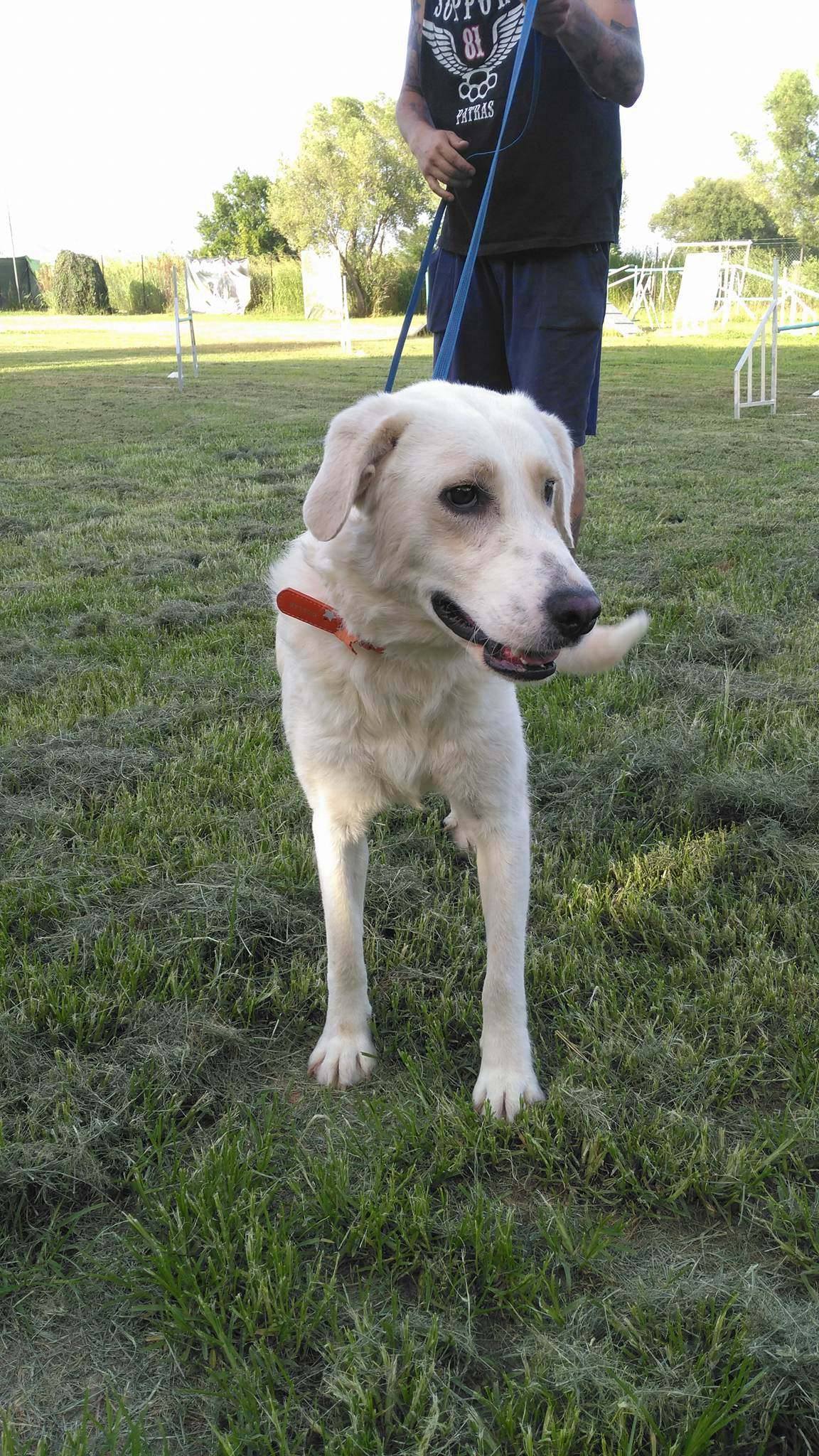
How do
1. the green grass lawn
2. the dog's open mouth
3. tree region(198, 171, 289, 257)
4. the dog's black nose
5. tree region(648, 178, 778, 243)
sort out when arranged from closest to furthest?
the green grass lawn → the dog's black nose → the dog's open mouth → tree region(648, 178, 778, 243) → tree region(198, 171, 289, 257)

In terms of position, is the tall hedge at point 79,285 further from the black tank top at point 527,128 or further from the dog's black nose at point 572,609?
the dog's black nose at point 572,609

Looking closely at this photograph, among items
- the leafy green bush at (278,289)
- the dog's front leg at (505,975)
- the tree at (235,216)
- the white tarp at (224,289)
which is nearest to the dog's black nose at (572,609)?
the dog's front leg at (505,975)

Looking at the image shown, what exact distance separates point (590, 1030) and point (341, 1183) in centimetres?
63

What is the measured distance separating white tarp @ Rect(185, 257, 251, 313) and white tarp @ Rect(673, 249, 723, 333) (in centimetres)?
1968

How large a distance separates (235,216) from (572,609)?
72114 millimetres

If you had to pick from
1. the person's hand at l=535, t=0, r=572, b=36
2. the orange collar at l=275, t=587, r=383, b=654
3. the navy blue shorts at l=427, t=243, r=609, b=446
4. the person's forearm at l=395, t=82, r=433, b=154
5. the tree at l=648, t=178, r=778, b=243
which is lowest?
the orange collar at l=275, t=587, r=383, b=654

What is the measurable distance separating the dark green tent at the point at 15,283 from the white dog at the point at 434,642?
5113 cm

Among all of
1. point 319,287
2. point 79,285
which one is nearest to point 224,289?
point 319,287

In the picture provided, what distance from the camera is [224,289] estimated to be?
131ft

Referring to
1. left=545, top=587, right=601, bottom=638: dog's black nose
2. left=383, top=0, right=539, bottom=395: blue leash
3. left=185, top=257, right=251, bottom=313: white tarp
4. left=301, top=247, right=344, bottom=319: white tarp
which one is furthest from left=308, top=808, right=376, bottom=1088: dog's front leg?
left=185, top=257, right=251, bottom=313: white tarp

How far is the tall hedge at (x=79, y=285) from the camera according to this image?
41406 mm

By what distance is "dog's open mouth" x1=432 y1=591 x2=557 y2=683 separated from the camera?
1763mm

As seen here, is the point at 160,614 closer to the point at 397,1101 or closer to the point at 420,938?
the point at 420,938

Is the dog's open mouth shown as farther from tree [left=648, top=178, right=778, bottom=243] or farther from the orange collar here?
tree [left=648, top=178, right=778, bottom=243]
